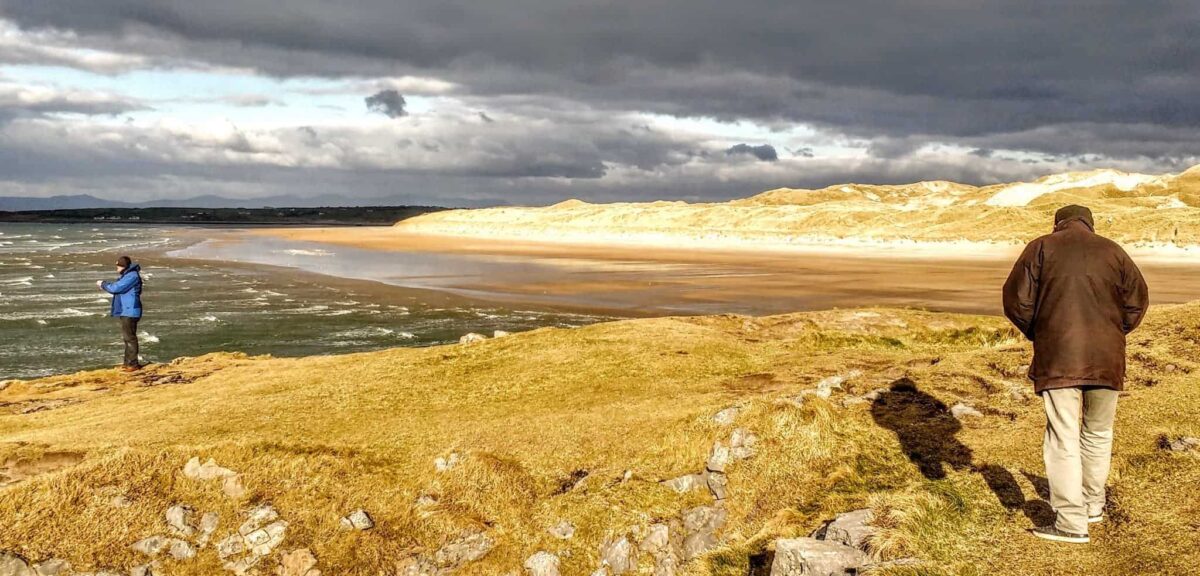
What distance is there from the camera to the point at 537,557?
9539 millimetres

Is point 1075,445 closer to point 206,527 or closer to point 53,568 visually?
Result: point 206,527

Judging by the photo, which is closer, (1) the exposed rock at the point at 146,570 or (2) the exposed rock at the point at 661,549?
(1) the exposed rock at the point at 146,570

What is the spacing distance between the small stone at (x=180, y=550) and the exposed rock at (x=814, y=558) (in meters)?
6.69

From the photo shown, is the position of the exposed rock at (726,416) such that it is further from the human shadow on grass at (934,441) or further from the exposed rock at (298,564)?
the exposed rock at (298,564)

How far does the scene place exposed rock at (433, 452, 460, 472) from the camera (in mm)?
10992

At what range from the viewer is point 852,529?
7.85 metres

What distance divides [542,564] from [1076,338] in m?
6.20

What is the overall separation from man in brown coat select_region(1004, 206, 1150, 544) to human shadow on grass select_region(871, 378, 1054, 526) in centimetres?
67

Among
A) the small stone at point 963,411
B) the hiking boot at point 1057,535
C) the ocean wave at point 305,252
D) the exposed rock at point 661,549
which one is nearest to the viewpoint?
the hiking boot at point 1057,535

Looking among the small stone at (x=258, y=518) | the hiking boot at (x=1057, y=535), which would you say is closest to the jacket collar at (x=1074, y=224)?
the hiking boot at (x=1057, y=535)

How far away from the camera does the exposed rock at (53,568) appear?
8.71 metres

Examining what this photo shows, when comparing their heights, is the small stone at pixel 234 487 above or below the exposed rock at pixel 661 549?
above

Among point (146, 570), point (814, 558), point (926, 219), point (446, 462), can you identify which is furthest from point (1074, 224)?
point (926, 219)

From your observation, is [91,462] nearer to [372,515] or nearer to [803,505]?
[372,515]
